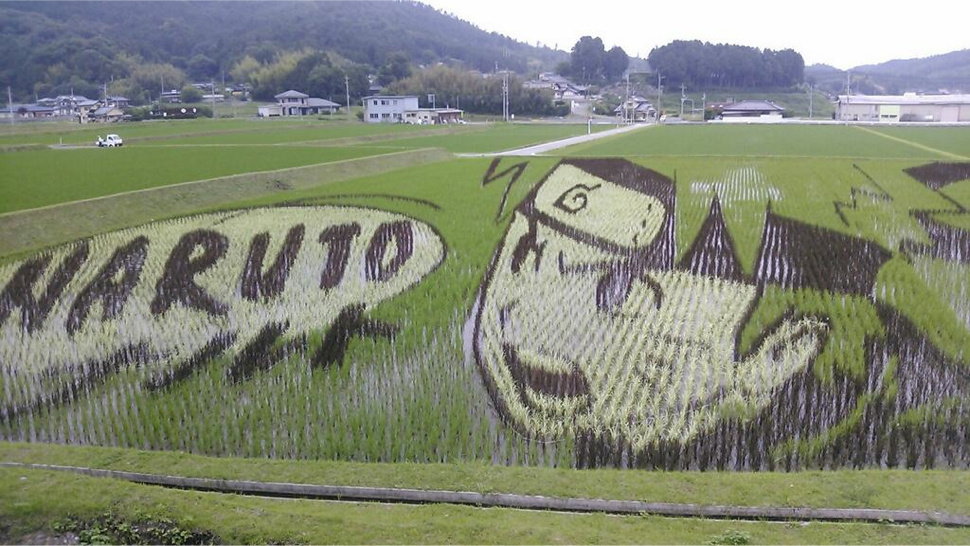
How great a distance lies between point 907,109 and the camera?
185 feet

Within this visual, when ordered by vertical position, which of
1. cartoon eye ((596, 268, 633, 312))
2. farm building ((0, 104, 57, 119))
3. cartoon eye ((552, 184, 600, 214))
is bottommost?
cartoon eye ((596, 268, 633, 312))

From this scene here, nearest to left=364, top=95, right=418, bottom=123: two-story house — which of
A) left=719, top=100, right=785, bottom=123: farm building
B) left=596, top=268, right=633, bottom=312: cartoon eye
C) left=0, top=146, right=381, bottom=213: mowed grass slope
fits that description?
left=719, top=100, right=785, bottom=123: farm building

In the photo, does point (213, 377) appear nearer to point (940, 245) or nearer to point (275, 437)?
point (275, 437)

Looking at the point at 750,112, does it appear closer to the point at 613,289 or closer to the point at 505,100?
the point at 505,100

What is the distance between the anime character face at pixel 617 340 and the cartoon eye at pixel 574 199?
228 centimetres

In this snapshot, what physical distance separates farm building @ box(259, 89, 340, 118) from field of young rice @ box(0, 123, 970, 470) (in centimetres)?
4349

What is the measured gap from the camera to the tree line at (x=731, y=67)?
263 ft

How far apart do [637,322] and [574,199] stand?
883cm

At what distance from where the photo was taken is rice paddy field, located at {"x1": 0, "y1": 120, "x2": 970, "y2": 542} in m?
5.85

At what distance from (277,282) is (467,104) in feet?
180

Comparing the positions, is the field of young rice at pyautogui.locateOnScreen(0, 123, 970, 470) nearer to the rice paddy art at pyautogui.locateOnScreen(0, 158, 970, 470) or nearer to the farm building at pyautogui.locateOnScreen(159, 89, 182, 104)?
the rice paddy art at pyautogui.locateOnScreen(0, 158, 970, 470)

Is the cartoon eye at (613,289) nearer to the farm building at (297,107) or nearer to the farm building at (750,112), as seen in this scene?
the farm building at (297,107)

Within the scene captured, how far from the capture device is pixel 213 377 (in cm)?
753

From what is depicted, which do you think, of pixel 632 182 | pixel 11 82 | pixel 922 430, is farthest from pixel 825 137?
pixel 11 82
